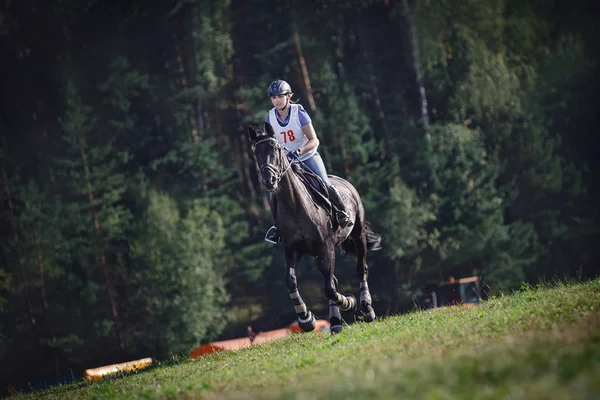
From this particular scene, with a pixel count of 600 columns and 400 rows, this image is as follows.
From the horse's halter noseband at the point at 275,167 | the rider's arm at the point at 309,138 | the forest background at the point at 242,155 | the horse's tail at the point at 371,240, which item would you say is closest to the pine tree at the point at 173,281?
the forest background at the point at 242,155

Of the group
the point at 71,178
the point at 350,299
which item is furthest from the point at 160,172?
the point at 350,299

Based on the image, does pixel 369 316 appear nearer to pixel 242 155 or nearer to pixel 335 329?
pixel 335 329

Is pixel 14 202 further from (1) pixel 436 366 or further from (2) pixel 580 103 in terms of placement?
(1) pixel 436 366

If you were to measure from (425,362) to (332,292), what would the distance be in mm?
7288

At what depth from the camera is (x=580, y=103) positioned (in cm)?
6644

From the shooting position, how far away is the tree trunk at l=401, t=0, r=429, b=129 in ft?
200

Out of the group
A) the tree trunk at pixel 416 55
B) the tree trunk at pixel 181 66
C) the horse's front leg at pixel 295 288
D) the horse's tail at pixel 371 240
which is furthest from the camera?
the tree trunk at pixel 181 66

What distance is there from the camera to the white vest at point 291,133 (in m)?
18.2

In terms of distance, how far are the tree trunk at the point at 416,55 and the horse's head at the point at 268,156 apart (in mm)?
44623

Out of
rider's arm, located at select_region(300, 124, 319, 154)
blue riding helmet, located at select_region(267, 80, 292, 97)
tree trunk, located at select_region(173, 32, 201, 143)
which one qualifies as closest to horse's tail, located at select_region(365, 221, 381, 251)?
rider's arm, located at select_region(300, 124, 319, 154)

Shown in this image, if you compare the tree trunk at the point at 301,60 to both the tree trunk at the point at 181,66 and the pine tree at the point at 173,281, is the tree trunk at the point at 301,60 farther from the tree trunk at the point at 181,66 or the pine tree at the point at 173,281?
the pine tree at the point at 173,281

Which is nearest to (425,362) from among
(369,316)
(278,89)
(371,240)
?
(278,89)

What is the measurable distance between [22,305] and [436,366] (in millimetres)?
48718

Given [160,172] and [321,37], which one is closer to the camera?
[160,172]
